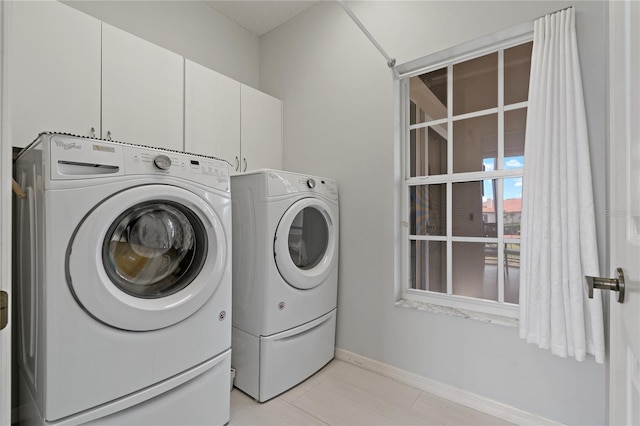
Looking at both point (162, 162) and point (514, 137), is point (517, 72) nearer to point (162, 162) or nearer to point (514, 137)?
point (514, 137)

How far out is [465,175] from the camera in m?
1.79

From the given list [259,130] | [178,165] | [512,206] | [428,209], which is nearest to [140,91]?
[178,165]

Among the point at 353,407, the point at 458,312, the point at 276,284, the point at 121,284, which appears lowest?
the point at 353,407

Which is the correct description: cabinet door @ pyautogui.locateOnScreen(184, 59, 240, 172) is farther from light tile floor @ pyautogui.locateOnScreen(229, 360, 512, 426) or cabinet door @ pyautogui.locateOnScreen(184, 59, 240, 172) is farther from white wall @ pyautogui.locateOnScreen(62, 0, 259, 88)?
light tile floor @ pyautogui.locateOnScreen(229, 360, 512, 426)

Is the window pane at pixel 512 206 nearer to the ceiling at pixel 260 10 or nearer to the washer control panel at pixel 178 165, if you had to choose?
the washer control panel at pixel 178 165

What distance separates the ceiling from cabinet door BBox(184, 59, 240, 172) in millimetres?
749

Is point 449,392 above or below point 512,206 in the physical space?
below

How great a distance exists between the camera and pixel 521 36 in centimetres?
159

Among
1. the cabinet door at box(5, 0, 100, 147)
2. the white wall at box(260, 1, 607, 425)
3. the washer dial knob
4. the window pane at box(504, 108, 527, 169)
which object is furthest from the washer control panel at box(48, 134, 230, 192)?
the window pane at box(504, 108, 527, 169)

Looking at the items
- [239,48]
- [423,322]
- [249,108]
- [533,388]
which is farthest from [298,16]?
[533,388]

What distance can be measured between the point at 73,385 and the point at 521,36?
2.55 m

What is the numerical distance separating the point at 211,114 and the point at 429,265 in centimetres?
181

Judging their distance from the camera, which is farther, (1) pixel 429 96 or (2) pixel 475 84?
(1) pixel 429 96
